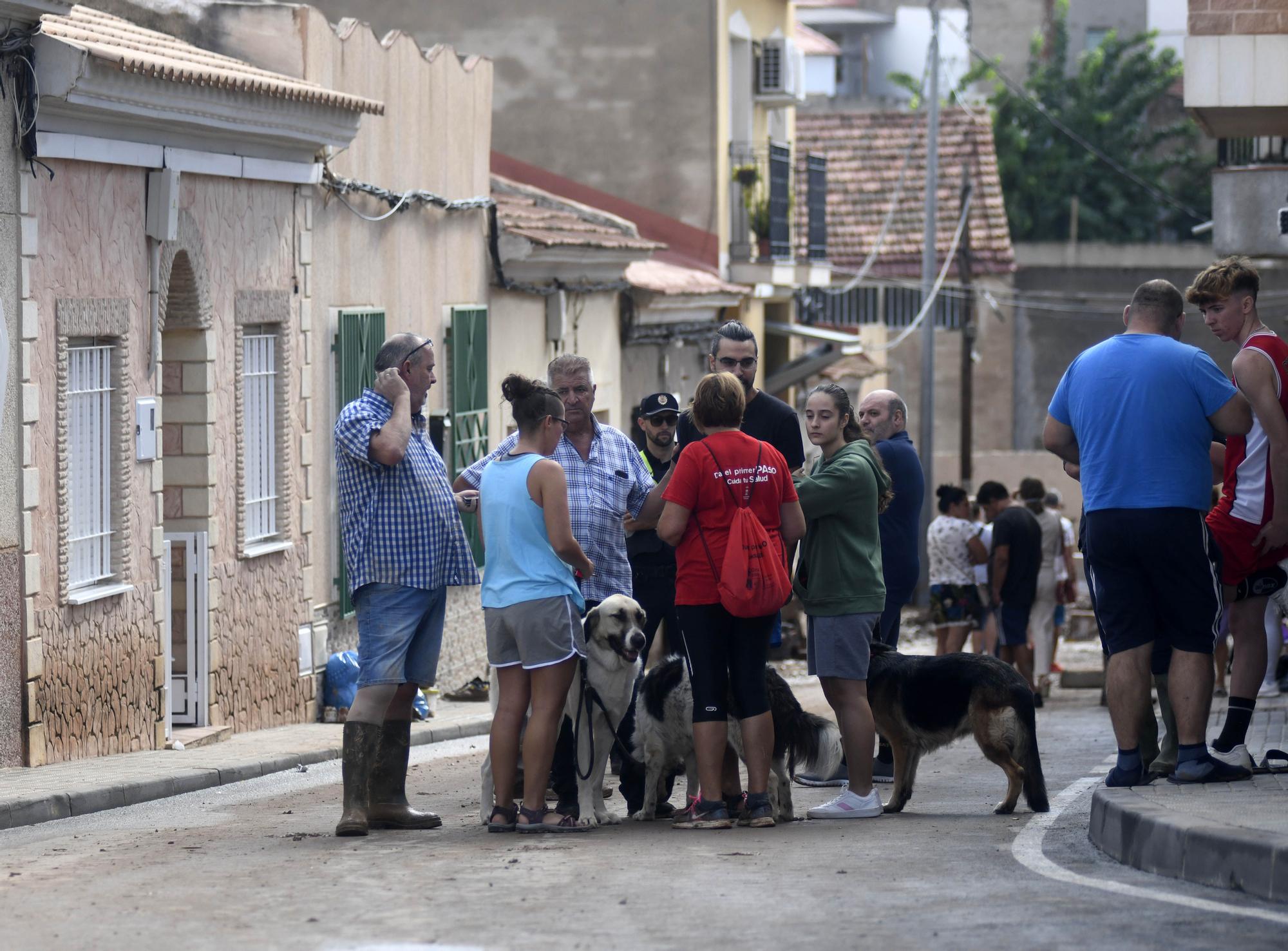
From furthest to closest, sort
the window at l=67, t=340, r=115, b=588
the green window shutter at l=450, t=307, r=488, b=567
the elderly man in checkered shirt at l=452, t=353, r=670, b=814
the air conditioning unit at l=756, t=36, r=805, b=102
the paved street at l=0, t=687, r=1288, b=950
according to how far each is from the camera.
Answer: the air conditioning unit at l=756, t=36, r=805, b=102 < the green window shutter at l=450, t=307, r=488, b=567 < the window at l=67, t=340, r=115, b=588 < the elderly man in checkered shirt at l=452, t=353, r=670, b=814 < the paved street at l=0, t=687, r=1288, b=950

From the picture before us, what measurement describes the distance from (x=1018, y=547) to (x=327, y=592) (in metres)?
5.37

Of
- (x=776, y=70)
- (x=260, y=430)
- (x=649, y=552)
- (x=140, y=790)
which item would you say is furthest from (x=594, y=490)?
(x=776, y=70)

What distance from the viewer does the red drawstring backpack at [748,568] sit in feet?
27.3

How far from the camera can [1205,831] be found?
694cm

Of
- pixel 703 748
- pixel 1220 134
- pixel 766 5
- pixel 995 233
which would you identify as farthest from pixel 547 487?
pixel 995 233

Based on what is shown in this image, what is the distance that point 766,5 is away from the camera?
28.3 m

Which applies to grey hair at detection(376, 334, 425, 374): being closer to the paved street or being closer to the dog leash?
the dog leash

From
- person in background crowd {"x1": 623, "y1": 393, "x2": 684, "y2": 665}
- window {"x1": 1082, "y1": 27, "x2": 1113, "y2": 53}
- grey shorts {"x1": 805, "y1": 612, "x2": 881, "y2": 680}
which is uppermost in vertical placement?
window {"x1": 1082, "y1": 27, "x2": 1113, "y2": 53}

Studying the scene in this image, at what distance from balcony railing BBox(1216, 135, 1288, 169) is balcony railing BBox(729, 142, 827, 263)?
922 cm

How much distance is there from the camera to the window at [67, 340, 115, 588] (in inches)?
467

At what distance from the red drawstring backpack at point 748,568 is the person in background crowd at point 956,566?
8.72 m

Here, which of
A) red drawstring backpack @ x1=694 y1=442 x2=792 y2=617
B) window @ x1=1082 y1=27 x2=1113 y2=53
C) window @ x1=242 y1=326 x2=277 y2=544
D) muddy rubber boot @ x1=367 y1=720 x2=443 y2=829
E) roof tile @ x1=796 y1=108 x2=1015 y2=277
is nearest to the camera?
red drawstring backpack @ x1=694 y1=442 x2=792 y2=617

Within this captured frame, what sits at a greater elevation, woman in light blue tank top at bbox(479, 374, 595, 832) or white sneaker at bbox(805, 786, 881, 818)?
woman in light blue tank top at bbox(479, 374, 595, 832)

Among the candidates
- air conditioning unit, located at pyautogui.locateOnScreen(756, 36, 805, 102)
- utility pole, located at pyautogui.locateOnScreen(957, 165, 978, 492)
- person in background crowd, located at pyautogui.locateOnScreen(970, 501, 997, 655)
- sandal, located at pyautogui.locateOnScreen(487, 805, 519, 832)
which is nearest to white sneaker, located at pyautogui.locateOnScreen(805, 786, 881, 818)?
sandal, located at pyautogui.locateOnScreen(487, 805, 519, 832)
